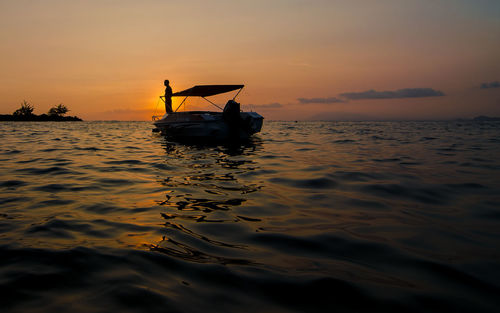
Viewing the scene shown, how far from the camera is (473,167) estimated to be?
6.86 metres

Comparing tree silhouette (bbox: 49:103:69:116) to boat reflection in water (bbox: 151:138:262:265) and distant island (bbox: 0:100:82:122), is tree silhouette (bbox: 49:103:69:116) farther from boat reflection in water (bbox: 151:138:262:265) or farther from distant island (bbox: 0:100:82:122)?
boat reflection in water (bbox: 151:138:262:265)

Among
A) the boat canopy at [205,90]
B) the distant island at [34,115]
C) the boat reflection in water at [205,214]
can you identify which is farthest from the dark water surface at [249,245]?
the distant island at [34,115]

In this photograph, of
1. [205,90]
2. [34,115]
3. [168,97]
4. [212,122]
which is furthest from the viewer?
[34,115]

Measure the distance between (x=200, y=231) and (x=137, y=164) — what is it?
5147 millimetres

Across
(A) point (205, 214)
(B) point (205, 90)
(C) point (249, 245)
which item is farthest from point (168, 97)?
(C) point (249, 245)

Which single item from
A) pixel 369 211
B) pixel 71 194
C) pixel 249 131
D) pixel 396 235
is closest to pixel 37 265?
pixel 71 194

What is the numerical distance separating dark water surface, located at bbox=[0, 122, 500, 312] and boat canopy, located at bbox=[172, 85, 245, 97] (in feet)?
30.8

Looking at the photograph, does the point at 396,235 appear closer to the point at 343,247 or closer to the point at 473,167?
the point at 343,247

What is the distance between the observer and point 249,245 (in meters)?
2.62

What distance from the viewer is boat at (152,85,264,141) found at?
42.9 ft

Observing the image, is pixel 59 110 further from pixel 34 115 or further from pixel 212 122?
pixel 212 122

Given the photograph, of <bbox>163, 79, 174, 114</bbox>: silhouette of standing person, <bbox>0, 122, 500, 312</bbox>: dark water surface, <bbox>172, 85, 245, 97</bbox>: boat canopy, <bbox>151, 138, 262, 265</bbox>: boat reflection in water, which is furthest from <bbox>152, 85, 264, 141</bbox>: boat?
<bbox>0, 122, 500, 312</bbox>: dark water surface

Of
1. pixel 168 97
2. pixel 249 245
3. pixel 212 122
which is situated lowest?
pixel 249 245

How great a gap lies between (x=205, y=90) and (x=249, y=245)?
12.7 metres
